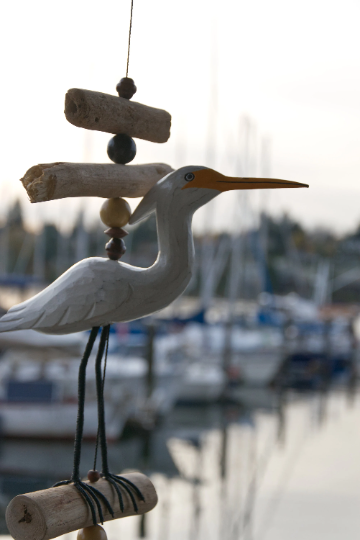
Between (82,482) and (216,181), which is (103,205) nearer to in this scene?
(216,181)

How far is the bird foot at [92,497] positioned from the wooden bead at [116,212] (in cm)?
49

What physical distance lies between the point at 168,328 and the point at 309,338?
15.6 ft

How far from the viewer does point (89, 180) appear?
113 centimetres

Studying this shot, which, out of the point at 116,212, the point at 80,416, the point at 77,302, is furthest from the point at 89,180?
the point at 80,416

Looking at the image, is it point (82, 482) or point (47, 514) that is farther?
point (82, 482)

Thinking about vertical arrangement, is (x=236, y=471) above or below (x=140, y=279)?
below

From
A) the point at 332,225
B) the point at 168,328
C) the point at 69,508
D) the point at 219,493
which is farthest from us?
the point at 332,225

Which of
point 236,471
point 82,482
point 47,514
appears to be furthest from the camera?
point 236,471

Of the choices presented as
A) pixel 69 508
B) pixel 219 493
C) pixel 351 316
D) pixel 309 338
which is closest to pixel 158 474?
pixel 219 493

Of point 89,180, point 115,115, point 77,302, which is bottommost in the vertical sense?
point 77,302

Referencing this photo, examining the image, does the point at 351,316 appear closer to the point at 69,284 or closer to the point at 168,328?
the point at 168,328

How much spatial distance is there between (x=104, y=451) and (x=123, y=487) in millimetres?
82

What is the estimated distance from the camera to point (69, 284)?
3.75ft

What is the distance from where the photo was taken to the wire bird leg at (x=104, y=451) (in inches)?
48.3
